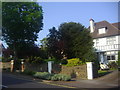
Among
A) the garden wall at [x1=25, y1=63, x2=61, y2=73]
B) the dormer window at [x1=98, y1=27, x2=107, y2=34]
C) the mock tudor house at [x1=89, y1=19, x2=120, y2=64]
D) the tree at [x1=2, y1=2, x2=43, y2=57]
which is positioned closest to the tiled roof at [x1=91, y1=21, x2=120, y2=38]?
the mock tudor house at [x1=89, y1=19, x2=120, y2=64]

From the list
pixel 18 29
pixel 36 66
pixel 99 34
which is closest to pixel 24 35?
pixel 18 29

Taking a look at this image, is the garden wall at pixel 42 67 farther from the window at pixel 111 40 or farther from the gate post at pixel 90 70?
the window at pixel 111 40

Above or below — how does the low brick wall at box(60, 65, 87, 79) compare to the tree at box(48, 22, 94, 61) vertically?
below

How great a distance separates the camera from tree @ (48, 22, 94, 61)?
23.0 metres

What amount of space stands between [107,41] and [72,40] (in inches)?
433

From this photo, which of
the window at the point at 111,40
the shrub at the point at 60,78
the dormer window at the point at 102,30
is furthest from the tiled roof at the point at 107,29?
the shrub at the point at 60,78

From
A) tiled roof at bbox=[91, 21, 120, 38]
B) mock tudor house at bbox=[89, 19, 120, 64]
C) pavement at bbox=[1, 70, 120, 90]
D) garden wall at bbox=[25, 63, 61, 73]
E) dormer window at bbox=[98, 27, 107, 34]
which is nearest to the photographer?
pavement at bbox=[1, 70, 120, 90]

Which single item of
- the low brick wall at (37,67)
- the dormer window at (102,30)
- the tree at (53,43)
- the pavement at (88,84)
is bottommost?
the pavement at (88,84)

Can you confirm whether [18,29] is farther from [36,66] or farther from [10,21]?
[36,66]

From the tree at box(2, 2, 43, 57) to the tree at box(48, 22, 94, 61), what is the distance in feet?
10.9

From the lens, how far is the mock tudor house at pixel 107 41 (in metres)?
30.7

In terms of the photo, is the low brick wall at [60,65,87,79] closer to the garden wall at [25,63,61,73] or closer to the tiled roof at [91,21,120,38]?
the garden wall at [25,63,61,73]

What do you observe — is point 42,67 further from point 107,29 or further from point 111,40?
point 107,29

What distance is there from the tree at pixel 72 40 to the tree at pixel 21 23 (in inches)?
130
